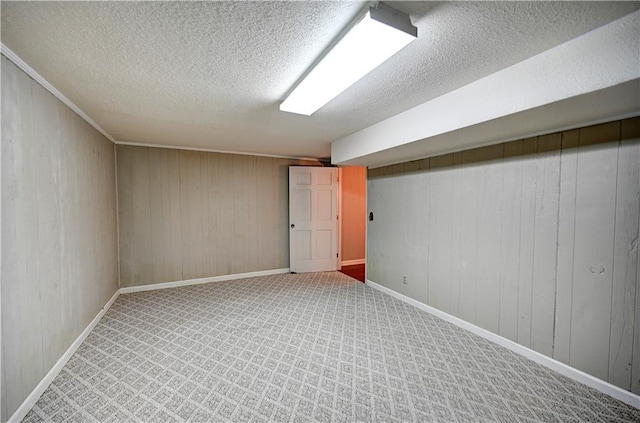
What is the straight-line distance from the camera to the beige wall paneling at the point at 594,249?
1857 millimetres

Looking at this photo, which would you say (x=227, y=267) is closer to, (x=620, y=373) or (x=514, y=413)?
(x=514, y=413)

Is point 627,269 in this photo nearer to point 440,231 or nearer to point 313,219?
point 440,231

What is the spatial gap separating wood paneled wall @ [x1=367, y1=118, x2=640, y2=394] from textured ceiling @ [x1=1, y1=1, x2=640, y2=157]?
3.22 ft

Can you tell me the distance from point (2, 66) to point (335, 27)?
1914 millimetres

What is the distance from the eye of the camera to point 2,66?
1503mm

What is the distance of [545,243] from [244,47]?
2732 millimetres

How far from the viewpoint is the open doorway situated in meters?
5.90

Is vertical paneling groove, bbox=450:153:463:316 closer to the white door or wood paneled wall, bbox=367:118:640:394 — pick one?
wood paneled wall, bbox=367:118:640:394

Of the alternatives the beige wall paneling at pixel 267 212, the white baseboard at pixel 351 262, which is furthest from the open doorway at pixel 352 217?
the beige wall paneling at pixel 267 212

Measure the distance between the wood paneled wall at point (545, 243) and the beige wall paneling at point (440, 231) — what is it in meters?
0.01

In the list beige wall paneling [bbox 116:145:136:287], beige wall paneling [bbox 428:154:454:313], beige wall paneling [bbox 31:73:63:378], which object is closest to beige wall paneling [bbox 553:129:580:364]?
beige wall paneling [bbox 428:154:454:313]

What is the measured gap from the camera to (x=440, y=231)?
313cm

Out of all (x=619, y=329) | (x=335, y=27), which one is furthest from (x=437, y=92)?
(x=619, y=329)

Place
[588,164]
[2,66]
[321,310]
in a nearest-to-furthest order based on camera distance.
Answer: [2,66] < [588,164] < [321,310]
